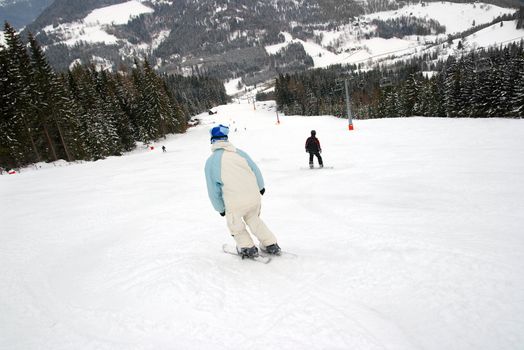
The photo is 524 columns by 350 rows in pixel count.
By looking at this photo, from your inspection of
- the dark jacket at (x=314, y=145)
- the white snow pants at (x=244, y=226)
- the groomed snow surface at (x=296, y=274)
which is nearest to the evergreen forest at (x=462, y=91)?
the dark jacket at (x=314, y=145)

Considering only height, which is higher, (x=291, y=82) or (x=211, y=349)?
(x=291, y=82)

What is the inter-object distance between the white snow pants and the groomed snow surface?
14.6 inches

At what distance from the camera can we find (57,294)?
4.12m

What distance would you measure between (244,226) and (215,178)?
860 millimetres

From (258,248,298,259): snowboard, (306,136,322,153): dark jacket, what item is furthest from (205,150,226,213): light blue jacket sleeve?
(306,136,322,153): dark jacket

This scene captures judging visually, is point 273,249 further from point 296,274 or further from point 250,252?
point 296,274

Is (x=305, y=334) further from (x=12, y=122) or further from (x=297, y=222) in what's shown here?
(x=12, y=122)

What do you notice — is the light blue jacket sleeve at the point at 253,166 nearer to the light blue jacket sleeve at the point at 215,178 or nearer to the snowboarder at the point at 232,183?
→ the snowboarder at the point at 232,183

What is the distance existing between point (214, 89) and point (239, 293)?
556 feet

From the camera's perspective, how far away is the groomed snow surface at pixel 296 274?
289 cm

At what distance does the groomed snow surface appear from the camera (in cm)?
289

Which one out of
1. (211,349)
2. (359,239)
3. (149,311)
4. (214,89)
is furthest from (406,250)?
(214,89)

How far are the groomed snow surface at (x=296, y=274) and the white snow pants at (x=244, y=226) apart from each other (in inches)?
14.6

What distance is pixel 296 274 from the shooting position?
3943mm
